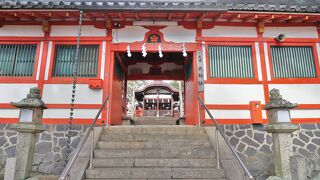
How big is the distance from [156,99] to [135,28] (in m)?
14.7

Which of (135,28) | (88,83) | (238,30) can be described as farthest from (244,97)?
(88,83)

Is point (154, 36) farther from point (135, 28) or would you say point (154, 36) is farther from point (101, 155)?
point (101, 155)

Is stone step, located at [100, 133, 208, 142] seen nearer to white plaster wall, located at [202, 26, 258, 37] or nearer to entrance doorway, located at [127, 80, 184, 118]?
white plaster wall, located at [202, 26, 258, 37]

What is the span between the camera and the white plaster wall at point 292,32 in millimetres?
8555

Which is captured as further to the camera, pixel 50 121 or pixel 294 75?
pixel 294 75

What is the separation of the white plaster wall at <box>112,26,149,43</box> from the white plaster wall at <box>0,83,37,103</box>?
346 centimetres

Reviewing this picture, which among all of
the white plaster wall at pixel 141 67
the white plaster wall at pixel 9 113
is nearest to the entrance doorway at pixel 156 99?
the white plaster wall at pixel 141 67

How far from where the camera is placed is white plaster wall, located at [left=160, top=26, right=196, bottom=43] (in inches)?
335

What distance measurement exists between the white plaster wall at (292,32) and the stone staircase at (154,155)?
15.3ft

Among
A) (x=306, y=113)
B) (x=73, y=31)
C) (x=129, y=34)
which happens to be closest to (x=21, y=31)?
(x=73, y=31)

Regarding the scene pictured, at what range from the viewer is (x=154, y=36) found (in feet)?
28.0

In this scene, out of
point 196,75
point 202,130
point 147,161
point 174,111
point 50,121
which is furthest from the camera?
point 174,111

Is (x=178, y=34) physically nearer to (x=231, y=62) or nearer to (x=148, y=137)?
(x=231, y=62)

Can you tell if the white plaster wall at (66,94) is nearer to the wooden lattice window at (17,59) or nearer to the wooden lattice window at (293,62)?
the wooden lattice window at (17,59)
